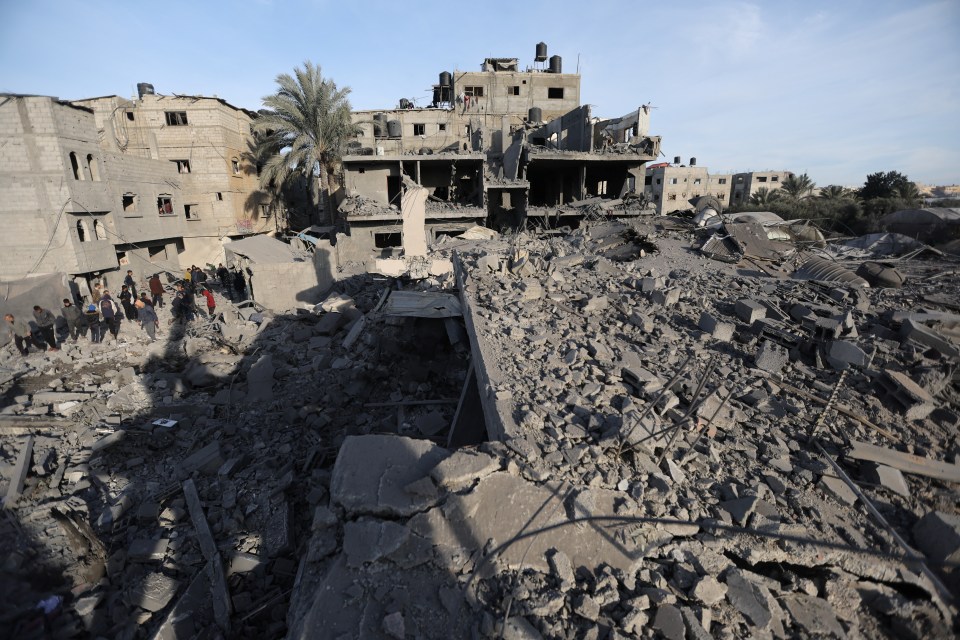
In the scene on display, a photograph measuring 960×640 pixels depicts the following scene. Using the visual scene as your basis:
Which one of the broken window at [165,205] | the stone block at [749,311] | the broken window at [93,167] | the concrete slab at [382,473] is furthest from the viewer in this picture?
the broken window at [165,205]

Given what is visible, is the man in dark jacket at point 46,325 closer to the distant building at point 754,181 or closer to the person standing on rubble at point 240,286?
the person standing on rubble at point 240,286

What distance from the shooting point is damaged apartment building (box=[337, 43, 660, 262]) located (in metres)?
19.9

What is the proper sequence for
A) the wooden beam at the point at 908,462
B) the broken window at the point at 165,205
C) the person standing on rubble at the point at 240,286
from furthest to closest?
the broken window at the point at 165,205
the person standing on rubble at the point at 240,286
the wooden beam at the point at 908,462

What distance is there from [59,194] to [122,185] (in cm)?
355

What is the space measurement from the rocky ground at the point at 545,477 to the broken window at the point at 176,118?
19763 mm

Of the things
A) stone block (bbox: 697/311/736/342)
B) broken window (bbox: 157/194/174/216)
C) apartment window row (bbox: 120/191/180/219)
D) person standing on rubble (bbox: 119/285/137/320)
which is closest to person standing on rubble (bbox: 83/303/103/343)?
person standing on rubble (bbox: 119/285/137/320)

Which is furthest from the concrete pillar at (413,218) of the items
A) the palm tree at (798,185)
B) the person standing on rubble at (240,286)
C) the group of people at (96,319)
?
the palm tree at (798,185)

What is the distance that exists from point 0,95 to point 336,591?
66.3 ft

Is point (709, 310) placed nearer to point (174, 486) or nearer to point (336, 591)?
point (336, 591)

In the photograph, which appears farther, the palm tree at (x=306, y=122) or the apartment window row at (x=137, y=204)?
the palm tree at (x=306, y=122)

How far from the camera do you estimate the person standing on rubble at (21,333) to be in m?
10.0

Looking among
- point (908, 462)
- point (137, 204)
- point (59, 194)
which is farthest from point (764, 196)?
point (59, 194)

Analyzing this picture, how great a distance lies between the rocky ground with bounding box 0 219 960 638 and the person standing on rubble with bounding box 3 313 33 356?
223cm

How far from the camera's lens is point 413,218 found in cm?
1919
